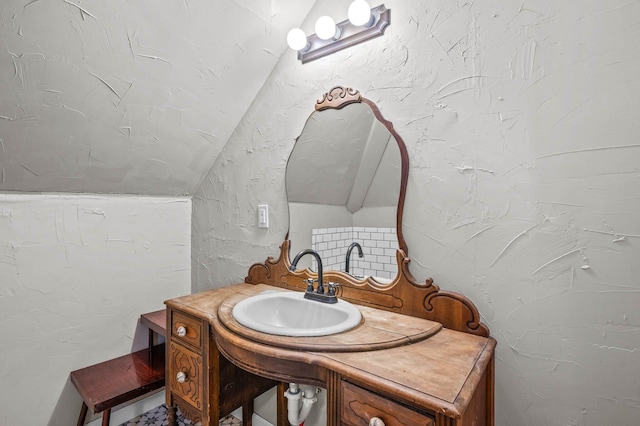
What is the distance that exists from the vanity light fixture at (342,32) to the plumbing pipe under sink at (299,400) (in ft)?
4.38

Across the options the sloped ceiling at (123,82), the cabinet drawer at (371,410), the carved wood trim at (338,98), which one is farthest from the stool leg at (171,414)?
the carved wood trim at (338,98)

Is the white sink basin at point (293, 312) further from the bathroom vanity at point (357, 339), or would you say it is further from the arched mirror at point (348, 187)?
the arched mirror at point (348, 187)

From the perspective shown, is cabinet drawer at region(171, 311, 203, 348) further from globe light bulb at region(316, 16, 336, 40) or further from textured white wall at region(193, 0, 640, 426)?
globe light bulb at region(316, 16, 336, 40)

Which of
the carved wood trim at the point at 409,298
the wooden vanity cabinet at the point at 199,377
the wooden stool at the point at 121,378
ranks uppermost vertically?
the carved wood trim at the point at 409,298

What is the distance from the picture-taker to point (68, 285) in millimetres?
1664

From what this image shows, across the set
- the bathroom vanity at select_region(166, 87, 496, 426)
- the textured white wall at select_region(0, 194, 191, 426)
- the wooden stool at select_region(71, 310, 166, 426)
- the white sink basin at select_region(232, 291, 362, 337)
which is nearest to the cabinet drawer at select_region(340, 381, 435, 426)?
the bathroom vanity at select_region(166, 87, 496, 426)

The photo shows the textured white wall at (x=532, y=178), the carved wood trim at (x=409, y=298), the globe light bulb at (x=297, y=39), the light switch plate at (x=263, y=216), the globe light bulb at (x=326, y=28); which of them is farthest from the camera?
the light switch plate at (x=263, y=216)

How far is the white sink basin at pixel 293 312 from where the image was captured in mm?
1140

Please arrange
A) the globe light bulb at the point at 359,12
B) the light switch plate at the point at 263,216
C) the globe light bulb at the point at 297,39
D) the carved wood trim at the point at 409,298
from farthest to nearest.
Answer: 1. the light switch plate at the point at 263,216
2. the globe light bulb at the point at 297,39
3. the globe light bulb at the point at 359,12
4. the carved wood trim at the point at 409,298

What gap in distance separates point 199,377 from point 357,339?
727mm

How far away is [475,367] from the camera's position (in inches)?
32.3

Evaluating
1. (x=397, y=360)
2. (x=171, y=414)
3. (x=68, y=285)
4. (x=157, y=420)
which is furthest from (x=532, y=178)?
(x=157, y=420)

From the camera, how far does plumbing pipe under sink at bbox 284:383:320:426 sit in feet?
3.64

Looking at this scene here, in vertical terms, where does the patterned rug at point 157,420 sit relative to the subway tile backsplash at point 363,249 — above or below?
below
